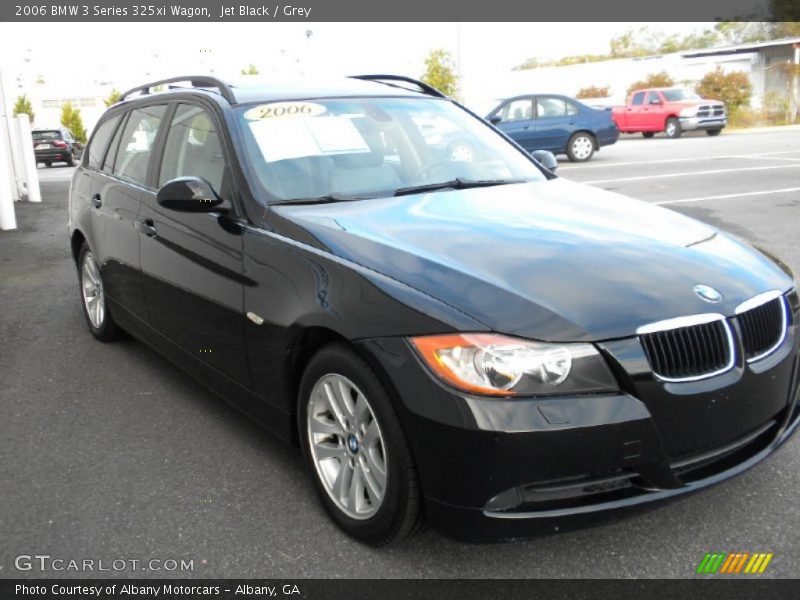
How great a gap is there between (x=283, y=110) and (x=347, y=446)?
184 centimetres

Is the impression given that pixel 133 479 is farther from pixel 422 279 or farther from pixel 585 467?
pixel 585 467

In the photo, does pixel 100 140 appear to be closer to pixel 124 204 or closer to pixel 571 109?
pixel 124 204

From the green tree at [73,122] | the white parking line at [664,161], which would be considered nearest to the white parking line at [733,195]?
the white parking line at [664,161]

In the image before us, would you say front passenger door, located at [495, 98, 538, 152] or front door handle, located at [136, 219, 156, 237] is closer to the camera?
front door handle, located at [136, 219, 156, 237]

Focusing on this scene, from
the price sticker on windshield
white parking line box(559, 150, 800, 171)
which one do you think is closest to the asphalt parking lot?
the price sticker on windshield

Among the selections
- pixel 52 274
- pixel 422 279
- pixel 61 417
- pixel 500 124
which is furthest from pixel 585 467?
pixel 500 124

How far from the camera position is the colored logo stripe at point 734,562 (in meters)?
2.80

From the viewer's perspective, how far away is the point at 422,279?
284 cm

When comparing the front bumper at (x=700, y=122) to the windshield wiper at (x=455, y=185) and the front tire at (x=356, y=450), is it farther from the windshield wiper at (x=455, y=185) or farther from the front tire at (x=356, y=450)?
the front tire at (x=356, y=450)

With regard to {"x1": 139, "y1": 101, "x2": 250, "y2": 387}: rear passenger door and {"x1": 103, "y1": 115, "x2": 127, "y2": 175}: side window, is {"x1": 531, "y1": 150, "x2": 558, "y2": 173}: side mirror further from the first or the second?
{"x1": 103, "y1": 115, "x2": 127, "y2": 175}: side window

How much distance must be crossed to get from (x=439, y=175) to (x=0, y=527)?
96.7 inches

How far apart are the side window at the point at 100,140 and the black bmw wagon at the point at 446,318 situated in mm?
1342

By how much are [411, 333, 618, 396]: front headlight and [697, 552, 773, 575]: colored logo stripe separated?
0.79 metres
